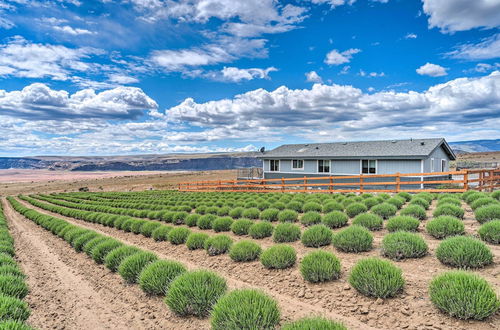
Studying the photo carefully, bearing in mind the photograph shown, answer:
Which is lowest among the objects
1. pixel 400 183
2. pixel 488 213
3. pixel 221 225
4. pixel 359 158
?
pixel 221 225

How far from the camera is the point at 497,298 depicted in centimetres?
336

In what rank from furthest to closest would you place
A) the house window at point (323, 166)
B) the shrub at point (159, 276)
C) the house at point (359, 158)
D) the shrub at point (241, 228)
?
the house window at point (323, 166) < the house at point (359, 158) < the shrub at point (241, 228) < the shrub at point (159, 276)

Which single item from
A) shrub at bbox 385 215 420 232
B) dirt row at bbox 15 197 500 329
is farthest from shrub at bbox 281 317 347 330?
shrub at bbox 385 215 420 232

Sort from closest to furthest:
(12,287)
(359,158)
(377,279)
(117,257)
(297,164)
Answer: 1. (377,279)
2. (12,287)
3. (117,257)
4. (359,158)
5. (297,164)

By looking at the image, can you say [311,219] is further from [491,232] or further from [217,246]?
[491,232]

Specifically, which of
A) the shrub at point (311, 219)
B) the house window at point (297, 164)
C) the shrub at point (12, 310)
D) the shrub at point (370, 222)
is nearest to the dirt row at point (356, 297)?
the shrub at point (370, 222)

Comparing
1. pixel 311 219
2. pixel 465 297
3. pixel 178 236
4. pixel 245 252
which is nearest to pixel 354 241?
pixel 245 252

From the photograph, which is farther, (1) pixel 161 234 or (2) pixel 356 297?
(1) pixel 161 234

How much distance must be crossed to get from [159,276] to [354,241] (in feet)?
13.1

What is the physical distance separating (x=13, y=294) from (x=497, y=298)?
7.77 meters

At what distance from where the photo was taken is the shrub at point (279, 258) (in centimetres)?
550

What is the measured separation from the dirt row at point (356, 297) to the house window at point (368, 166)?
18.0 m

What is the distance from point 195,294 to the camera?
4215 mm

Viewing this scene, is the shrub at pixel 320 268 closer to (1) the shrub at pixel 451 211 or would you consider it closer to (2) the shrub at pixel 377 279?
(2) the shrub at pixel 377 279
